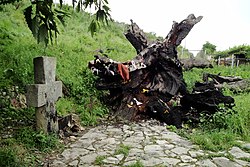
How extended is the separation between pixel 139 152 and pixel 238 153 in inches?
53.6

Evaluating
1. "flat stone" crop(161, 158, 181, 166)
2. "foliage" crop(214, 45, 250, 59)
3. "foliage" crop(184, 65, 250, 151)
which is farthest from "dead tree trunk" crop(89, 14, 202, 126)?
"foliage" crop(214, 45, 250, 59)

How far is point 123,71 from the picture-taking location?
6.18m

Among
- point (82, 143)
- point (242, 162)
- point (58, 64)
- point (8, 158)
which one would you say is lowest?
point (242, 162)

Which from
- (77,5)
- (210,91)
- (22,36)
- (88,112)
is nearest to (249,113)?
(210,91)

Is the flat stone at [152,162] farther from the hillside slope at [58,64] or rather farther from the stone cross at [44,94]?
the hillside slope at [58,64]

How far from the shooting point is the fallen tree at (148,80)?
237 inches

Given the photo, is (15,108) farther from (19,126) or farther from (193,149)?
(193,149)

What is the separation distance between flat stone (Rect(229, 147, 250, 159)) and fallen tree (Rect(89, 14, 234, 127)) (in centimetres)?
164

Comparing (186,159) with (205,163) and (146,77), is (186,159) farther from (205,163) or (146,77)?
(146,77)

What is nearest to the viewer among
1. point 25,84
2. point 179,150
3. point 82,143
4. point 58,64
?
point 179,150

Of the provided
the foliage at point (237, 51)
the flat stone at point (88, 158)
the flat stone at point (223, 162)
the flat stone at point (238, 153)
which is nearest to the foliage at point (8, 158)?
the flat stone at point (88, 158)

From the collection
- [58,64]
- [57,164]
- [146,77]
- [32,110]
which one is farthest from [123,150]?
[58,64]

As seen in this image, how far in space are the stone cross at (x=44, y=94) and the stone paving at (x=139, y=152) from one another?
46 centimetres

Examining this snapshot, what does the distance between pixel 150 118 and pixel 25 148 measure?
9.44ft
